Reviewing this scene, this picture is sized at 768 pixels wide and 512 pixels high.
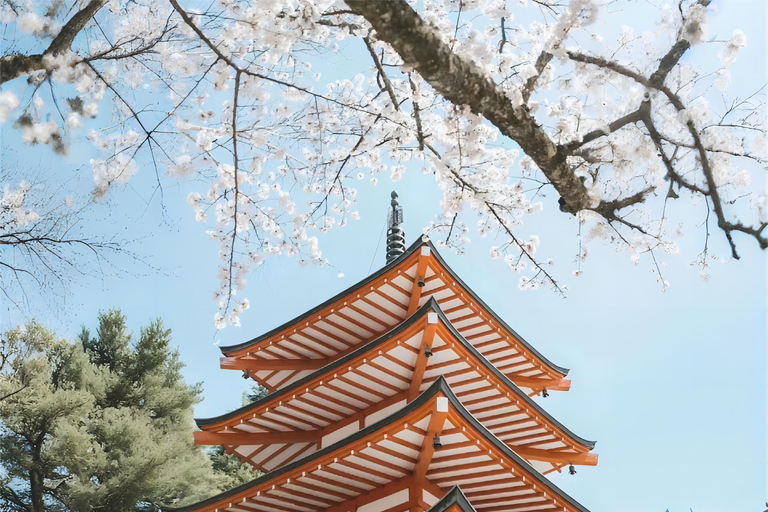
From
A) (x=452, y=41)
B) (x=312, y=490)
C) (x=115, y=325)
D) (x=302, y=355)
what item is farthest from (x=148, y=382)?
(x=452, y=41)

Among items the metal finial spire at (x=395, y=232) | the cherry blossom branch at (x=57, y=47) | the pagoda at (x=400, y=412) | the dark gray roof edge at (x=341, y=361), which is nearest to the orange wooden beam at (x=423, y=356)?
the pagoda at (x=400, y=412)

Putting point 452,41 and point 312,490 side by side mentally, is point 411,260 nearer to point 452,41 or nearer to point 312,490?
point 312,490

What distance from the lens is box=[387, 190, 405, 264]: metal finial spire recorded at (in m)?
8.99

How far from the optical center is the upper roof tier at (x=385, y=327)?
280 inches

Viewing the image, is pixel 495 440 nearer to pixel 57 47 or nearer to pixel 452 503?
pixel 452 503

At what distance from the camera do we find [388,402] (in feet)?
21.5

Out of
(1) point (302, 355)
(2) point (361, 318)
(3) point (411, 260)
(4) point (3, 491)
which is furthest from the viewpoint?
(4) point (3, 491)

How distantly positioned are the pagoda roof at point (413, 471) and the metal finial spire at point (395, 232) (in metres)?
3.91

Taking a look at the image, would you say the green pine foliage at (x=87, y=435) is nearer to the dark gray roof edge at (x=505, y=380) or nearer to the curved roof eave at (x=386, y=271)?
the curved roof eave at (x=386, y=271)

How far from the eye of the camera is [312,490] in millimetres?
5914

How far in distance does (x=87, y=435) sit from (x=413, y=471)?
13.0m

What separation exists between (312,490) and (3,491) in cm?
1370

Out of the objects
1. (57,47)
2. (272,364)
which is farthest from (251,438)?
(57,47)

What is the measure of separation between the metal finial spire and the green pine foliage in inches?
426
